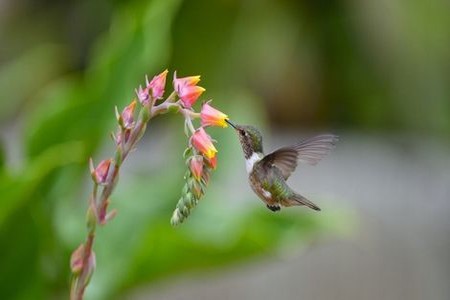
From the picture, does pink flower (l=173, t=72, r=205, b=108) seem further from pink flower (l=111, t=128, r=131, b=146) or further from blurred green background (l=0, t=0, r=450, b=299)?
blurred green background (l=0, t=0, r=450, b=299)

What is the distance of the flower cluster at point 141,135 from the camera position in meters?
0.66

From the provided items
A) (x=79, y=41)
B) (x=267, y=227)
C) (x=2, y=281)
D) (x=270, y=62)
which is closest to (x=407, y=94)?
(x=270, y=62)

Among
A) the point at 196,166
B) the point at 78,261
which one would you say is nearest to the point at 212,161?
the point at 196,166

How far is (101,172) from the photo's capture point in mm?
696

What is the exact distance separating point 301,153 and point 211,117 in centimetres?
10

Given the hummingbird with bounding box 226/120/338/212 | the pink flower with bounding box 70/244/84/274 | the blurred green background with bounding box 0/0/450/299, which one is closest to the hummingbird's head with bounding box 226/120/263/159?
the hummingbird with bounding box 226/120/338/212

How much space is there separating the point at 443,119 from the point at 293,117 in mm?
907

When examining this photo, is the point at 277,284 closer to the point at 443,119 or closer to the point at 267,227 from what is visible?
the point at 443,119

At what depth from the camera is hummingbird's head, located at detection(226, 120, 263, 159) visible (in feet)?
2.32

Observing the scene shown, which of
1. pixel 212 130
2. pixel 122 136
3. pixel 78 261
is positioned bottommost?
pixel 212 130

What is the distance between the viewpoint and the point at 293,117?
5492 millimetres

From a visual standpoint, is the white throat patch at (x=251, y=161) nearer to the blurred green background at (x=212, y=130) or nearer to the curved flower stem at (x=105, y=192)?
the curved flower stem at (x=105, y=192)

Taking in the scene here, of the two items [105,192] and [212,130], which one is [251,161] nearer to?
[105,192]

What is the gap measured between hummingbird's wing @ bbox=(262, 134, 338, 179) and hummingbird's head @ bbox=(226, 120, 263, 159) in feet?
0.05
